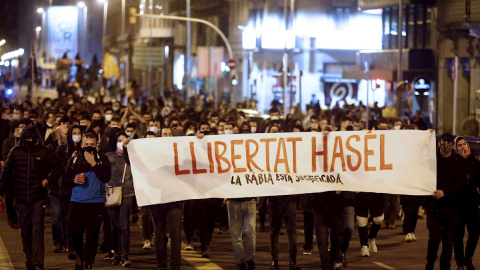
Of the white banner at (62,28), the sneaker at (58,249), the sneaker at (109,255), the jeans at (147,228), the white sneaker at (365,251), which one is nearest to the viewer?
the sneaker at (109,255)

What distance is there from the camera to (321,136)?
13.9 metres

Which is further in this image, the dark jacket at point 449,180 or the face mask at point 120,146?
the face mask at point 120,146

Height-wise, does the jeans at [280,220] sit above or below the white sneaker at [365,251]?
above

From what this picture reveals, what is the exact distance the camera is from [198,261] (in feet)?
48.1

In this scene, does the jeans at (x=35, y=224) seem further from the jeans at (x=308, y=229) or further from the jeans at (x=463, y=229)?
the jeans at (x=463, y=229)

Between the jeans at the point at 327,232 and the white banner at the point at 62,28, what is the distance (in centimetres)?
6976

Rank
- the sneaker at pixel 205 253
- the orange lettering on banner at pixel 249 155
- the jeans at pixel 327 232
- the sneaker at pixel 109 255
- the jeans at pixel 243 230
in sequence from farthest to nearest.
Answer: the sneaker at pixel 205 253 → the sneaker at pixel 109 255 → the orange lettering on banner at pixel 249 155 → the jeans at pixel 327 232 → the jeans at pixel 243 230

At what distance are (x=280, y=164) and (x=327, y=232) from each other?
1099 millimetres

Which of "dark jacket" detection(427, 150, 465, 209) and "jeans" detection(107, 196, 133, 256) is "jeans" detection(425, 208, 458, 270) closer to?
"dark jacket" detection(427, 150, 465, 209)

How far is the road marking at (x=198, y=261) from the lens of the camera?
14109 millimetres

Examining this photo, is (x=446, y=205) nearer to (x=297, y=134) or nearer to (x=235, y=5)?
(x=297, y=134)

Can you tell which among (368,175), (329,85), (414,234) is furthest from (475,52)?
(368,175)

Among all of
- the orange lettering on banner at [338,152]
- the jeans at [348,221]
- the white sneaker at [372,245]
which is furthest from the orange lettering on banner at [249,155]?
the white sneaker at [372,245]

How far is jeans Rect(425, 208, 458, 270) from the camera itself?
502 inches
